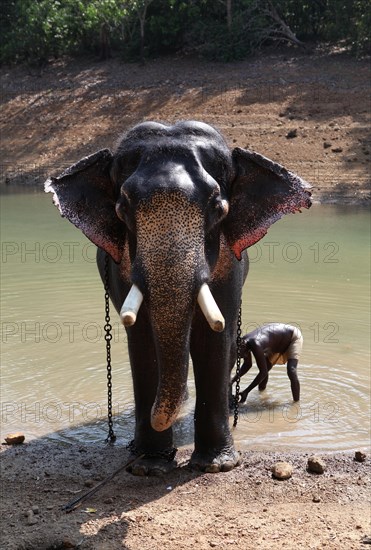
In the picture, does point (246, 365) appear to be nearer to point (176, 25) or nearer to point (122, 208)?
point (122, 208)

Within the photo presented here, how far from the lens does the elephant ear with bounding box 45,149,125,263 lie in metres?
5.50

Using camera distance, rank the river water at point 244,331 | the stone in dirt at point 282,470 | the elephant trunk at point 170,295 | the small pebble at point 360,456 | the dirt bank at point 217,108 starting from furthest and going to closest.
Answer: the dirt bank at point 217,108 → the river water at point 244,331 → the small pebble at point 360,456 → the stone in dirt at point 282,470 → the elephant trunk at point 170,295

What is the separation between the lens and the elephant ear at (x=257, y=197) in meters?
5.54

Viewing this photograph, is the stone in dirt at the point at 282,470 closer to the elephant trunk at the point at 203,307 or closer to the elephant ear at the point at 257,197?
the elephant ear at the point at 257,197

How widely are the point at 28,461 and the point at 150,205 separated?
90.2 inches

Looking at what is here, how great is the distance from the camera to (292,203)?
5.54 meters

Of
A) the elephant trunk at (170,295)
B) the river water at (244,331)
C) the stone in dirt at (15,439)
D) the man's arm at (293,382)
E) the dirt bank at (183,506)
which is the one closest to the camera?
the elephant trunk at (170,295)

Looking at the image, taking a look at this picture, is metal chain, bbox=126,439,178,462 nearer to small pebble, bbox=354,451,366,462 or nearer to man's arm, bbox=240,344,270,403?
small pebble, bbox=354,451,366,462

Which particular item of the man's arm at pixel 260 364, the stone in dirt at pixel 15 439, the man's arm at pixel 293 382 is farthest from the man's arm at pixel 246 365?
the stone in dirt at pixel 15 439

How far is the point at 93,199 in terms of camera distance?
5.59 metres

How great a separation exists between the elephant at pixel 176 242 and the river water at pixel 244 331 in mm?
876

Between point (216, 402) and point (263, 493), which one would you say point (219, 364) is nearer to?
point (216, 402)

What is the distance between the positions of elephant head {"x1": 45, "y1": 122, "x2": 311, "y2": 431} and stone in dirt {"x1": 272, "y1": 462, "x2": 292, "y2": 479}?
4.04ft

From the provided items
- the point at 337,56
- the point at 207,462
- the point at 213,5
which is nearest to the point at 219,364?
the point at 207,462
